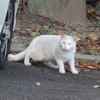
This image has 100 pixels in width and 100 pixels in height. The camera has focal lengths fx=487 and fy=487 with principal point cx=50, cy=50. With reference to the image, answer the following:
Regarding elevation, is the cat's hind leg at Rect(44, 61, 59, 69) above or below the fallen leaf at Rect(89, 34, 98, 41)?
below

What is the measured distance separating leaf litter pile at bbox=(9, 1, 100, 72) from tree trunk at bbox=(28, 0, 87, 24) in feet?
0.47

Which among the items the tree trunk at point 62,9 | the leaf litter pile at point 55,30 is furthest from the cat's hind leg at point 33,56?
the tree trunk at point 62,9

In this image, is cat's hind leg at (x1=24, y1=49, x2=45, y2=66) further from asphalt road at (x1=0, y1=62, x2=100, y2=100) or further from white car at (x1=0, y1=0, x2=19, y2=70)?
white car at (x1=0, y1=0, x2=19, y2=70)

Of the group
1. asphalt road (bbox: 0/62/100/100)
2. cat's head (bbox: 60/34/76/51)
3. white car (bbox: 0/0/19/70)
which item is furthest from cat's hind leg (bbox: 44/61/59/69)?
white car (bbox: 0/0/19/70)

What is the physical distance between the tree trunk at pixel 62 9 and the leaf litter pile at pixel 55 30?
5.7 inches

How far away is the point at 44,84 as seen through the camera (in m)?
6.14

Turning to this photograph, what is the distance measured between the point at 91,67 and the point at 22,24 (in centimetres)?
276

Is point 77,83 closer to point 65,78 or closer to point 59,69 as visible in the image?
point 65,78

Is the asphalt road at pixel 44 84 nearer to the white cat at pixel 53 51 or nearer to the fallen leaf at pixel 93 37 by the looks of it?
the white cat at pixel 53 51

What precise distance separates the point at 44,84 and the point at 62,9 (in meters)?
4.78

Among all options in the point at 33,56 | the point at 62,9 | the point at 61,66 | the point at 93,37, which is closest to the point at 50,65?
the point at 33,56

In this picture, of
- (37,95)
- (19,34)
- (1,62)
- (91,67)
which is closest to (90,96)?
(37,95)

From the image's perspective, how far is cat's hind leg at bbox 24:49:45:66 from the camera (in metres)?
7.32

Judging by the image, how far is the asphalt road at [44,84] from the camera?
560 cm
